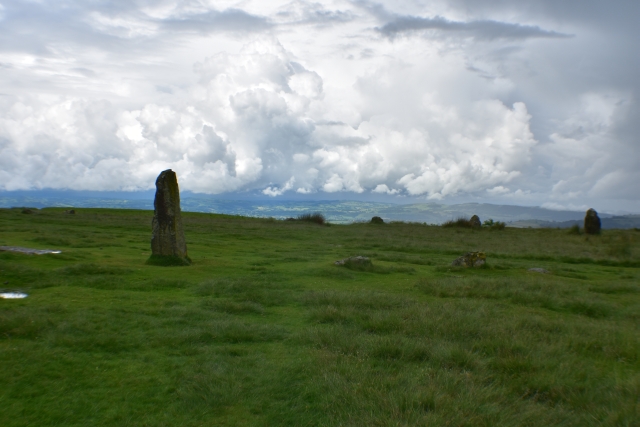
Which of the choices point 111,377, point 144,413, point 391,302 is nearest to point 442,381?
point 144,413

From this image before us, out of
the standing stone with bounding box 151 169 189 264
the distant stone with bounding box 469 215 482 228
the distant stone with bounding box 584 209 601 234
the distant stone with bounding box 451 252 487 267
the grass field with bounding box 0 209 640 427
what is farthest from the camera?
the distant stone with bounding box 469 215 482 228

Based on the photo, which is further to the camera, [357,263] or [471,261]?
[471,261]

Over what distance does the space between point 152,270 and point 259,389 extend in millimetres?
11736

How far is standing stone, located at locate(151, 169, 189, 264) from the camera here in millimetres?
18484

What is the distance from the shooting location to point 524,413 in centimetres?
523

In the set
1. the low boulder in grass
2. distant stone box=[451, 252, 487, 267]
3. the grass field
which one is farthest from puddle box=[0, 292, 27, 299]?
distant stone box=[451, 252, 487, 267]

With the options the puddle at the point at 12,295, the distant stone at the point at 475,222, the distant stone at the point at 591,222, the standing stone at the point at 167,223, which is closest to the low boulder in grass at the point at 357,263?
the standing stone at the point at 167,223

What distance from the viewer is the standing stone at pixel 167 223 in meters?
18.5

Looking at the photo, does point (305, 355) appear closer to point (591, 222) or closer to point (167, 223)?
point (167, 223)

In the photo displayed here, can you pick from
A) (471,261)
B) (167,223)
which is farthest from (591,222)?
(167,223)

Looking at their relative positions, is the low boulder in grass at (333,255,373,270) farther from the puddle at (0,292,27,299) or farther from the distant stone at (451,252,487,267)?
the puddle at (0,292,27,299)

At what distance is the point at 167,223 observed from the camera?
61.7 feet

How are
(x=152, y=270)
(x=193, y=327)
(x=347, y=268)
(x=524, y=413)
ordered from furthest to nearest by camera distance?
(x=347, y=268) < (x=152, y=270) < (x=193, y=327) < (x=524, y=413)

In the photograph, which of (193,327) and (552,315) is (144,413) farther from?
(552,315)
